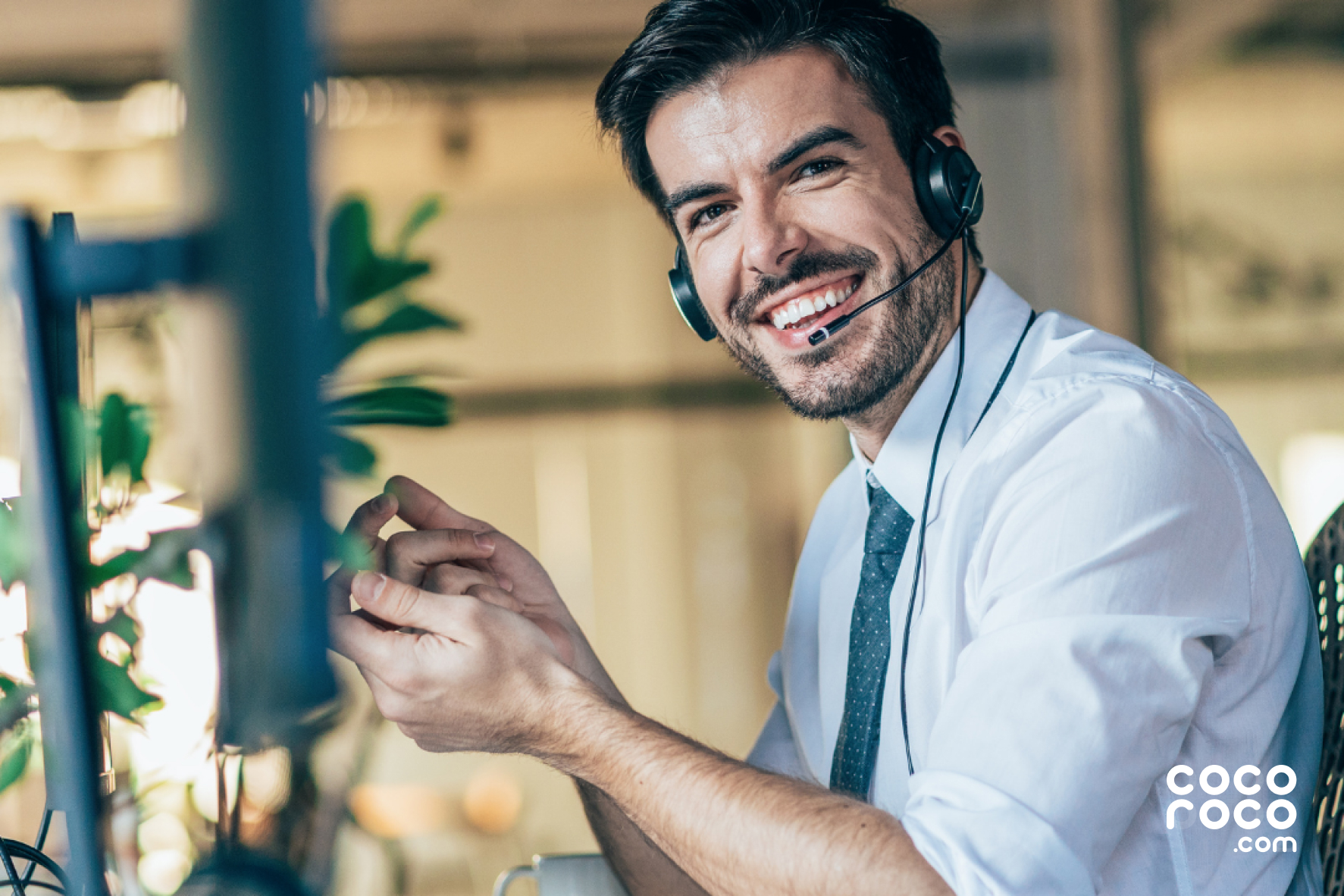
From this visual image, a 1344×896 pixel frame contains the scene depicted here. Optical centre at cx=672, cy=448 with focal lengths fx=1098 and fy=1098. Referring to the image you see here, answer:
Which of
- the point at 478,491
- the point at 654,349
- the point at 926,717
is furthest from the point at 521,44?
the point at 926,717

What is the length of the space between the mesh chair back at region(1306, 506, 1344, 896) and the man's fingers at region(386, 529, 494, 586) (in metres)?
0.71

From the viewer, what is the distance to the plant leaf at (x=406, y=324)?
0.50 metres

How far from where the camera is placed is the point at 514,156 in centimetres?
441

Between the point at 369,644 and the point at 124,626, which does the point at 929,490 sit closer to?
the point at 369,644

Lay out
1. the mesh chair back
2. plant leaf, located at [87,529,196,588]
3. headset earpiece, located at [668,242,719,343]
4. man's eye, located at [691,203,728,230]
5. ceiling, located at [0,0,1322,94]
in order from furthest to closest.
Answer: ceiling, located at [0,0,1322,94]
headset earpiece, located at [668,242,719,343]
man's eye, located at [691,203,728,230]
the mesh chair back
plant leaf, located at [87,529,196,588]

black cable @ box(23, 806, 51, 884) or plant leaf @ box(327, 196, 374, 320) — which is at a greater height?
plant leaf @ box(327, 196, 374, 320)

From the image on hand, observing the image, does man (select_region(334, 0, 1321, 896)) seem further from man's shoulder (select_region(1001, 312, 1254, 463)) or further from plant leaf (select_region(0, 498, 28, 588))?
plant leaf (select_region(0, 498, 28, 588))

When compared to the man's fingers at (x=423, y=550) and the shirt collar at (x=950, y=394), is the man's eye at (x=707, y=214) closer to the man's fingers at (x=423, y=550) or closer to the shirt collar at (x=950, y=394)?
the shirt collar at (x=950, y=394)

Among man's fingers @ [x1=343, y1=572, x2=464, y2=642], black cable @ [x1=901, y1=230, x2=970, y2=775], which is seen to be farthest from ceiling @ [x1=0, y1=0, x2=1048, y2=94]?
man's fingers @ [x1=343, y1=572, x2=464, y2=642]

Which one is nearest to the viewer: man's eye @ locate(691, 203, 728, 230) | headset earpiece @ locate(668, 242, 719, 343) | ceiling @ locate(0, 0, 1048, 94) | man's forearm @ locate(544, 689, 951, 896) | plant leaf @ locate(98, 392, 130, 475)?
plant leaf @ locate(98, 392, 130, 475)

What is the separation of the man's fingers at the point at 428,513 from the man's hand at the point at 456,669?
0.10m

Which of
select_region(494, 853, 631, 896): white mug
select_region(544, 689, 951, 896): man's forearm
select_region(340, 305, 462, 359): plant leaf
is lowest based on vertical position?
select_region(494, 853, 631, 896): white mug

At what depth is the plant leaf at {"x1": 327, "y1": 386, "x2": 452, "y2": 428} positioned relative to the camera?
542 millimetres

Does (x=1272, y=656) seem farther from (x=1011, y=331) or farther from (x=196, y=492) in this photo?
(x=196, y=492)
